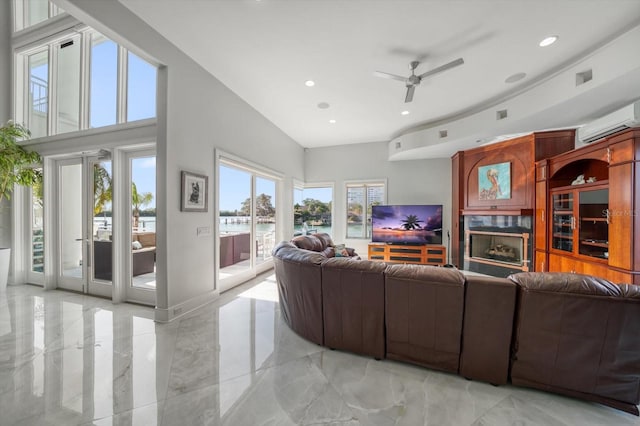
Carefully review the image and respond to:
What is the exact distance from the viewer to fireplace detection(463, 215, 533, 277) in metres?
4.51

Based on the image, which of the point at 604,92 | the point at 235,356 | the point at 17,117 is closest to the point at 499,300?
the point at 235,356

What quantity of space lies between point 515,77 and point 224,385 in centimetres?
502

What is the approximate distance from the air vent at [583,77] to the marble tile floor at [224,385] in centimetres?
339

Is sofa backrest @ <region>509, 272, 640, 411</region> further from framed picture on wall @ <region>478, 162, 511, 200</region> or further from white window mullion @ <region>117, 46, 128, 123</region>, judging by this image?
white window mullion @ <region>117, 46, 128, 123</region>

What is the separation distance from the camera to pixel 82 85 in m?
3.63

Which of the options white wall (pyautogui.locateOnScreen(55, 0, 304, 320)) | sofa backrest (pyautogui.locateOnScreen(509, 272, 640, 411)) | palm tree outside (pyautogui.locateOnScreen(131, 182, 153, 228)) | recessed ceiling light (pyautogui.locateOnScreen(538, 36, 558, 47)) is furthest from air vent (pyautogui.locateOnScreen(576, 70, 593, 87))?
palm tree outside (pyautogui.locateOnScreen(131, 182, 153, 228))

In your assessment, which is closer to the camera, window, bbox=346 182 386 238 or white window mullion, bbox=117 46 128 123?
white window mullion, bbox=117 46 128 123

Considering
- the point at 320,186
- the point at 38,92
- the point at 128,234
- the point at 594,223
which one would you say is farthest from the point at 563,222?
the point at 38,92

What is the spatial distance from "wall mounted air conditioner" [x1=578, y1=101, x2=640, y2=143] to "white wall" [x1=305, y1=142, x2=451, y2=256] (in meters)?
2.70

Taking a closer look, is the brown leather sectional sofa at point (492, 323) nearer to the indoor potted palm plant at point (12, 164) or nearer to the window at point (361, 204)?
the window at point (361, 204)

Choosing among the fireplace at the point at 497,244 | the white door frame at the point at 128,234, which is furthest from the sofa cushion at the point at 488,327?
the white door frame at the point at 128,234

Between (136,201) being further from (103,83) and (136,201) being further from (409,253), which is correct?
(409,253)

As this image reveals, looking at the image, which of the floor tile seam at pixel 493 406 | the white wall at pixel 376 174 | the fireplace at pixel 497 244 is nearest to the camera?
the floor tile seam at pixel 493 406

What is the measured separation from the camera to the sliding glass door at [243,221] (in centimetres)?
399
